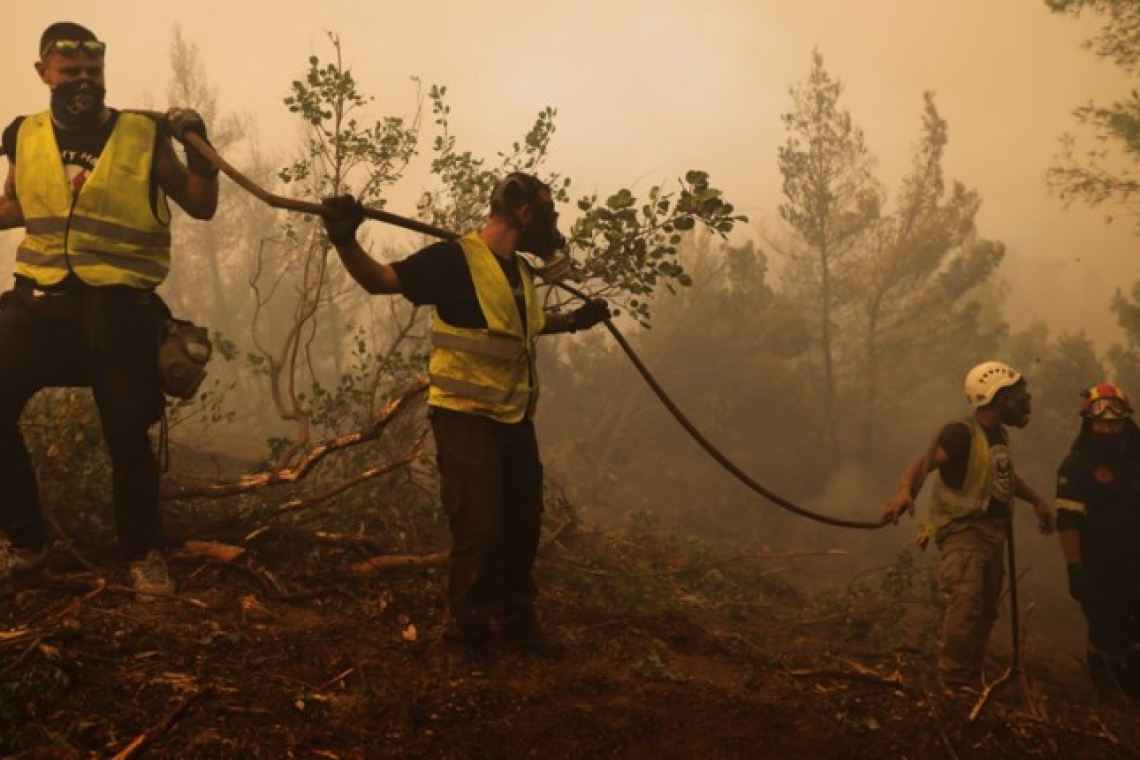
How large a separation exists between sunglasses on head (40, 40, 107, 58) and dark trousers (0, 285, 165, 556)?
1028mm

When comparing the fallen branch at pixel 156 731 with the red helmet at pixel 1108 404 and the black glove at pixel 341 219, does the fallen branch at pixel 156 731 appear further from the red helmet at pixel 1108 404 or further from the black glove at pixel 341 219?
the red helmet at pixel 1108 404

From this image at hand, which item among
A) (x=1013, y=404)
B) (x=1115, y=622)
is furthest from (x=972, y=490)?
(x=1115, y=622)

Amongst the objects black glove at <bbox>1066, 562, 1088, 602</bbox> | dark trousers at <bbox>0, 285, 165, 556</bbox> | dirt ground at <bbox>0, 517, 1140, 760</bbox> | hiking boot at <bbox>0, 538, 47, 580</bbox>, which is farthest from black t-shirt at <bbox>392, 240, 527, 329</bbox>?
black glove at <bbox>1066, 562, 1088, 602</bbox>

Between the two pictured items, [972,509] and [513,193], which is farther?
[972,509]

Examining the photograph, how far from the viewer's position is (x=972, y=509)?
5.01 m

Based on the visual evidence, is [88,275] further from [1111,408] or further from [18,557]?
[1111,408]

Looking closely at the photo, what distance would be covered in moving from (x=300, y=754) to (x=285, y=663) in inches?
30.6

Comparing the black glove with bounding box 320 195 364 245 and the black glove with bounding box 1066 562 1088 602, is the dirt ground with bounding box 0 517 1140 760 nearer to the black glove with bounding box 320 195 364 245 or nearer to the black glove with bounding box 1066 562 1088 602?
the black glove with bounding box 1066 562 1088 602

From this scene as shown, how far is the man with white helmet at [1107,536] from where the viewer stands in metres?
5.65

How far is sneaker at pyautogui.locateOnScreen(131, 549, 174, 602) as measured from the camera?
135 inches

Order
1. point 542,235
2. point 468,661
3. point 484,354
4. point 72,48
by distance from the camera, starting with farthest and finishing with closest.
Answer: point 542,235, point 72,48, point 484,354, point 468,661

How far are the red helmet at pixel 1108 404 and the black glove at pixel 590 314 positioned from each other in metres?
3.96

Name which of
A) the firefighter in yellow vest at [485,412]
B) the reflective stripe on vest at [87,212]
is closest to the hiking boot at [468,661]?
the firefighter in yellow vest at [485,412]

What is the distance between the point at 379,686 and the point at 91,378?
1.88 metres
